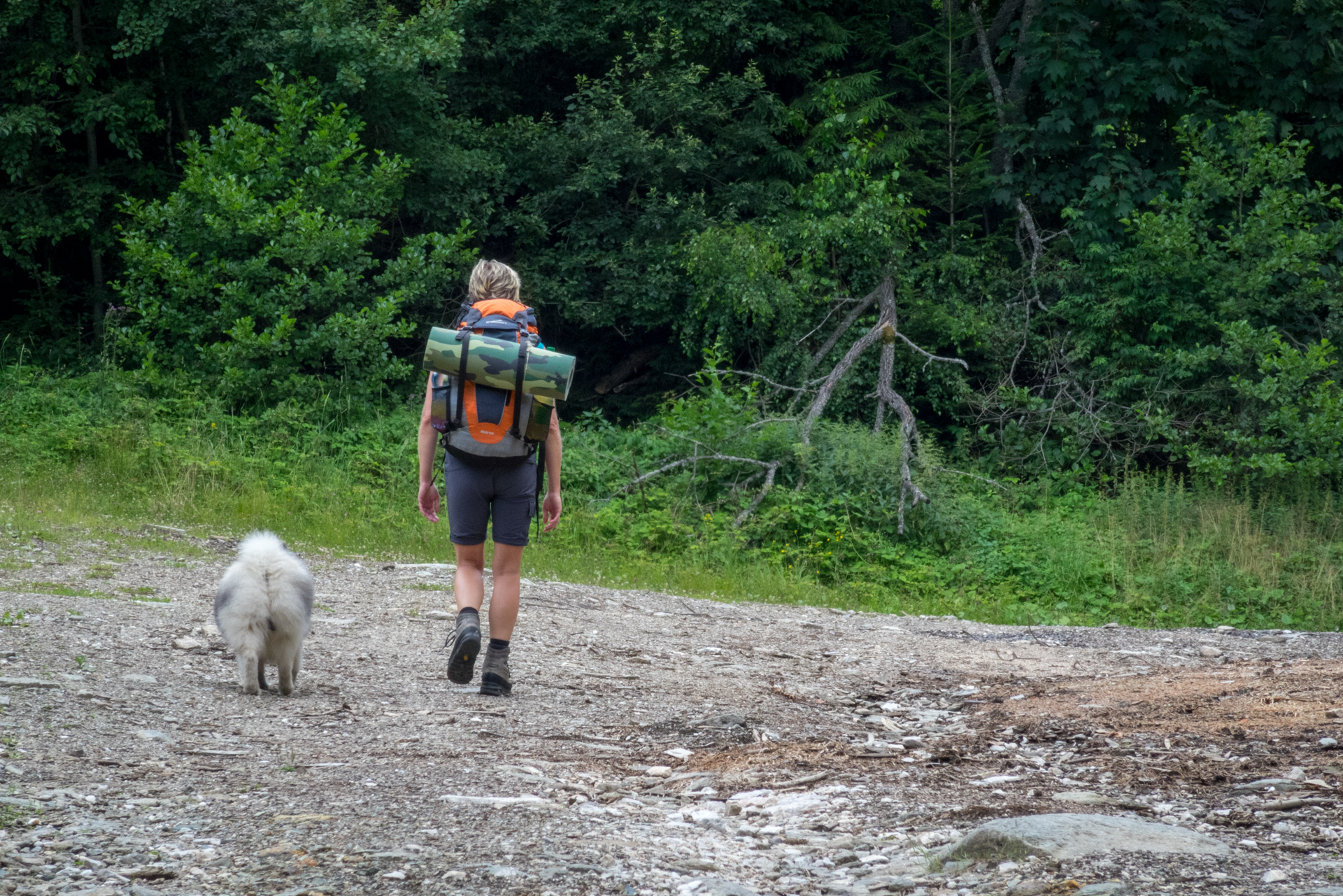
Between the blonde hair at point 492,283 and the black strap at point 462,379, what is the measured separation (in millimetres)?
366

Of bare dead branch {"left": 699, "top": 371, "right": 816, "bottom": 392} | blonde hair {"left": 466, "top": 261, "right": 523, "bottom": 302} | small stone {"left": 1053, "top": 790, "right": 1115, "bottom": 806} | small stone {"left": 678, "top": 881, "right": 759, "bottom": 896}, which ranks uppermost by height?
blonde hair {"left": 466, "top": 261, "right": 523, "bottom": 302}

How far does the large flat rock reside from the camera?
2943 millimetres

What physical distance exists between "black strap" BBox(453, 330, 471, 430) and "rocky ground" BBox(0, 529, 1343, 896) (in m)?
1.23

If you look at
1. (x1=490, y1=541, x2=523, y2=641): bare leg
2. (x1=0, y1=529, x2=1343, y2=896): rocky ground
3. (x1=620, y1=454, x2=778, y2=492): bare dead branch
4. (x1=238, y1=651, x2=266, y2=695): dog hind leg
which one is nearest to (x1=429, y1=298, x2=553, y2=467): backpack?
(x1=490, y1=541, x2=523, y2=641): bare leg

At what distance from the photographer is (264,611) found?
4.93 meters

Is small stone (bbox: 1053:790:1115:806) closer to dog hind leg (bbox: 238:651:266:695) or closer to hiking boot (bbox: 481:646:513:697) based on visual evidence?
hiking boot (bbox: 481:646:513:697)

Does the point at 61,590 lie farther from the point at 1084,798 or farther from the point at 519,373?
the point at 1084,798

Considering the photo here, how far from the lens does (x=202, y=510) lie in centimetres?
1127

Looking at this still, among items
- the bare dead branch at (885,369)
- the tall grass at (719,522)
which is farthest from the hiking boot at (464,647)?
the bare dead branch at (885,369)

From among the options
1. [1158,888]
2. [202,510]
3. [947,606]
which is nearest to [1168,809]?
[1158,888]

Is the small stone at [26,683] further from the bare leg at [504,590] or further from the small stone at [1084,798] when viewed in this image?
the small stone at [1084,798]

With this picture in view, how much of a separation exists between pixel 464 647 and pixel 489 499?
655mm

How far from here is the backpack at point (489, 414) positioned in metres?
4.86

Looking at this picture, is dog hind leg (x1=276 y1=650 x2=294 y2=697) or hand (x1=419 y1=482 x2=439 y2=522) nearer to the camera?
dog hind leg (x1=276 y1=650 x2=294 y2=697)
